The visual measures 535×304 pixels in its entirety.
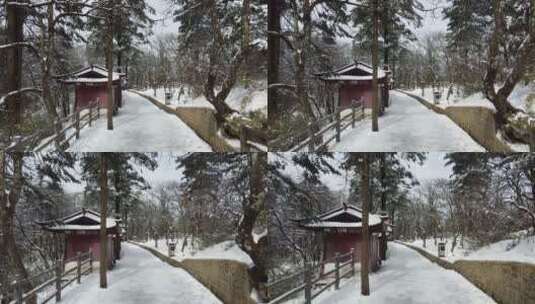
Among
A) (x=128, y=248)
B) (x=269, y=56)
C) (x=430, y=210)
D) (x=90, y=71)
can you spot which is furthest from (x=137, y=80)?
(x=430, y=210)

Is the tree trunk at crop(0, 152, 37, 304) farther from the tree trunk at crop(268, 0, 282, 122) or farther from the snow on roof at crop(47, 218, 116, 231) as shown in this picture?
the tree trunk at crop(268, 0, 282, 122)

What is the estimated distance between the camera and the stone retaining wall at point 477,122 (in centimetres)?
312

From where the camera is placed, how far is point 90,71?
3.28m

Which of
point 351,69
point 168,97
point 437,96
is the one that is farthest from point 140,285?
point 437,96

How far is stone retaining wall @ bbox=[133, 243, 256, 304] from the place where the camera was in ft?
11.4

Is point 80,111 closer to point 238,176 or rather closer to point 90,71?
point 90,71

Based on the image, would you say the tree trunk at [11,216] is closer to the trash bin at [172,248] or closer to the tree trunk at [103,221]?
the tree trunk at [103,221]

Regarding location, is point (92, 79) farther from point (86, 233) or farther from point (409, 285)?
point (409, 285)

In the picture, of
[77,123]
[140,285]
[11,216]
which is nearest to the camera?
[77,123]

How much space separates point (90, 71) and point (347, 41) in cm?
136

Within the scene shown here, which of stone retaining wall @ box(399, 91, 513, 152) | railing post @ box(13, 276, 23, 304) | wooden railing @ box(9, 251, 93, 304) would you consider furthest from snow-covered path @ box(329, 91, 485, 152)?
railing post @ box(13, 276, 23, 304)

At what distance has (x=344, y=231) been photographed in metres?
3.38

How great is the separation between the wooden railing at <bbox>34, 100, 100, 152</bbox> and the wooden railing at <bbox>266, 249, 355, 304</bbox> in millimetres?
1338

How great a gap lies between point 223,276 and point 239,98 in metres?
1.00
